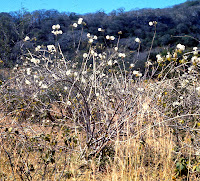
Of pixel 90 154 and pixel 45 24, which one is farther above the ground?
pixel 45 24

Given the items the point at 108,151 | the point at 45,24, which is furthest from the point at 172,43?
the point at 108,151

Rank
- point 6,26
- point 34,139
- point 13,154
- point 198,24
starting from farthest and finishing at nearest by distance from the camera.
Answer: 1. point 198,24
2. point 6,26
3. point 13,154
4. point 34,139

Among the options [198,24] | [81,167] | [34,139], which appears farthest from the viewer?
[198,24]

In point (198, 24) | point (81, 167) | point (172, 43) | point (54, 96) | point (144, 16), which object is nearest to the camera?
point (81, 167)

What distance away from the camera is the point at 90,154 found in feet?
10.8

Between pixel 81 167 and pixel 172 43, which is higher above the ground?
pixel 172 43

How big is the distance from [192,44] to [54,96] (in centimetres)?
1494

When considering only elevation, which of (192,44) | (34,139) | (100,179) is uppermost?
(192,44)

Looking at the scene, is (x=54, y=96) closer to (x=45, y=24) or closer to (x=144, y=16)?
(x=45, y=24)

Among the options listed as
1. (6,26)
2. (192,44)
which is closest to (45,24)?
(6,26)

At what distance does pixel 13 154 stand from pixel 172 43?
1837 centimetres

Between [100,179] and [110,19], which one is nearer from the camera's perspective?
[100,179]

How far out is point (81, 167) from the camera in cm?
284

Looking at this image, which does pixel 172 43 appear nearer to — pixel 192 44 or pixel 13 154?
pixel 192 44
